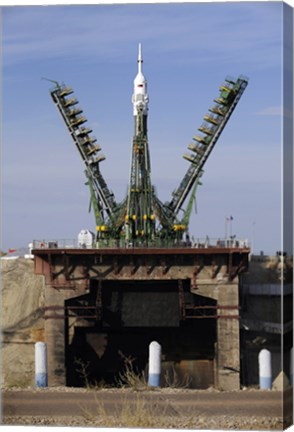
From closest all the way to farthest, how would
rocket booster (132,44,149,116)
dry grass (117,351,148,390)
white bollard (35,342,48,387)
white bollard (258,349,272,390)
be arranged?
white bollard (258,349,272,390), dry grass (117,351,148,390), white bollard (35,342,48,387), rocket booster (132,44,149,116)

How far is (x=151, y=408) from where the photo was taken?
3631 centimetres

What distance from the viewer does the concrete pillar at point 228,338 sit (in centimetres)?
4250

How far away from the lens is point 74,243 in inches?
1670

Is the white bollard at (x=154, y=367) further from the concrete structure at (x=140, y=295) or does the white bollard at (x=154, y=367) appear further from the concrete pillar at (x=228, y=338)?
the concrete pillar at (x=228, y=338)

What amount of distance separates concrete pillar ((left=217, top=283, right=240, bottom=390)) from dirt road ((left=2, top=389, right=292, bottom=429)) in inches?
155

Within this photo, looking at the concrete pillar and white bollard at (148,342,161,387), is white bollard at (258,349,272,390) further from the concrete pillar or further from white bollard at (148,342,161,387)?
white bollard at (148,342,161,387)

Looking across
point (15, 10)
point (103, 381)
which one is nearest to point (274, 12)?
point (15, 10)

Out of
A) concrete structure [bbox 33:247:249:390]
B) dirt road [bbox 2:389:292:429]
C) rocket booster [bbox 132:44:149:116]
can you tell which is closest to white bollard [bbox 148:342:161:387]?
dirt road [bbox 2:389:292:429]

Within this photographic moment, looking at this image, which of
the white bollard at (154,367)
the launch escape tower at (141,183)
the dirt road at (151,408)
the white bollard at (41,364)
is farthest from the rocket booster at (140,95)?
the dirt road at (151,408)

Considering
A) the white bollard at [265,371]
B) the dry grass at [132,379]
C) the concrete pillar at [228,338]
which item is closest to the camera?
the white bollard at [265,371]

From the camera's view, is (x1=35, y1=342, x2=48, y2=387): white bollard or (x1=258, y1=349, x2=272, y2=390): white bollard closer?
(x1=258, y1=349, x2=272, y2=390): white bollard

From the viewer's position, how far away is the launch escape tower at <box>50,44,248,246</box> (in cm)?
4491

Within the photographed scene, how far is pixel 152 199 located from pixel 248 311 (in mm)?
6783

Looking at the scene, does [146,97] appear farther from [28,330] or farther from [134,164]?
[28,330]
